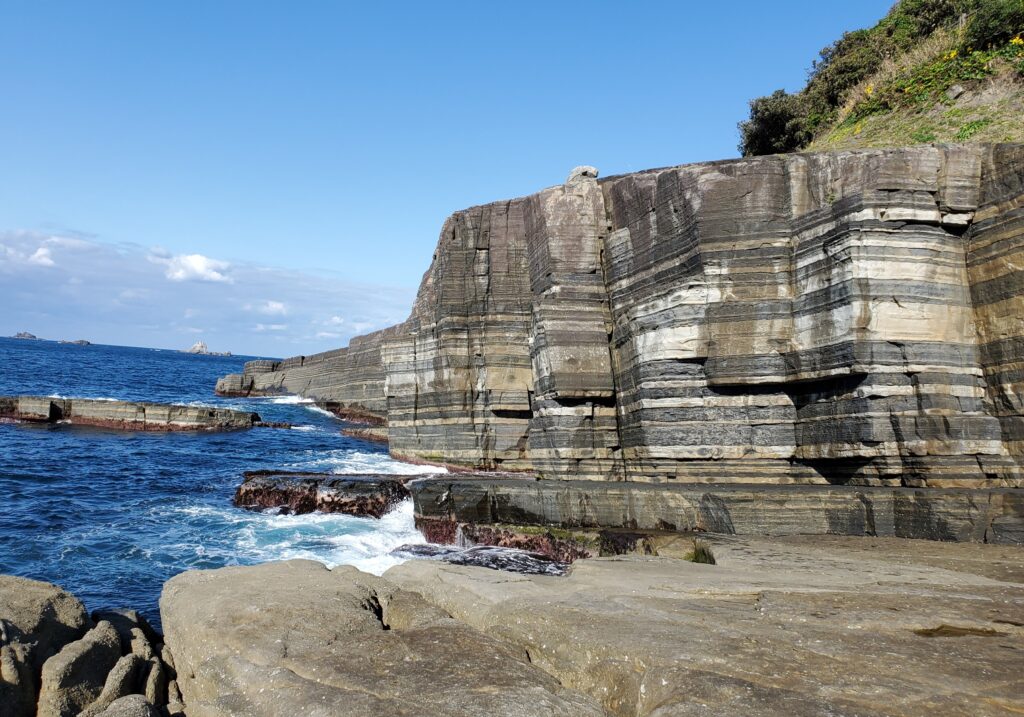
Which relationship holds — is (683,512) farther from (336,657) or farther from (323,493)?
(323,493)

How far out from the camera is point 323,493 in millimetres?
19109

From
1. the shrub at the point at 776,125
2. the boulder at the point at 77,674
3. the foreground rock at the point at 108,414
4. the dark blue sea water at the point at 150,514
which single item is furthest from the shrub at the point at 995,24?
the foreground rock at the point at 108,414

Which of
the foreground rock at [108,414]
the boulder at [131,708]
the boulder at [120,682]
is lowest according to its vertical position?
the boulder at [120,682]

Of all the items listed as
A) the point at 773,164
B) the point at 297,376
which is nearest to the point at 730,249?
the point at 773,164

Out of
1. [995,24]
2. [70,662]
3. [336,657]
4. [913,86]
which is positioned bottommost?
[70,662]

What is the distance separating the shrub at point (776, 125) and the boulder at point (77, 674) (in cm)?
2939

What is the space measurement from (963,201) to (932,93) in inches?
307

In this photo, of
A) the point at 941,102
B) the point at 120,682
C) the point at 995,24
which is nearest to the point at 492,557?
the point at 120,682

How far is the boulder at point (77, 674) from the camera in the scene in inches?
233

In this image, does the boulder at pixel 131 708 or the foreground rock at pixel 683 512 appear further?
the foreground rock at pixel 683 512

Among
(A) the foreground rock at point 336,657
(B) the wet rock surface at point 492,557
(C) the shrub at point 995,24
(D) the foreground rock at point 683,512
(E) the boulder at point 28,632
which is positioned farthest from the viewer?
(C) the shrub at point 995,24

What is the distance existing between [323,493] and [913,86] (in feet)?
72.4

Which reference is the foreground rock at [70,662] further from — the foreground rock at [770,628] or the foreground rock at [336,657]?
the foreground rock at [770,628]

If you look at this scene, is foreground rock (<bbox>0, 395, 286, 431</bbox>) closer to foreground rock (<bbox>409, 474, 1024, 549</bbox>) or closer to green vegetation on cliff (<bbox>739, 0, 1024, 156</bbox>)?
foreground rock (<bbox>409, 474, 1024, 549</bbox>)
